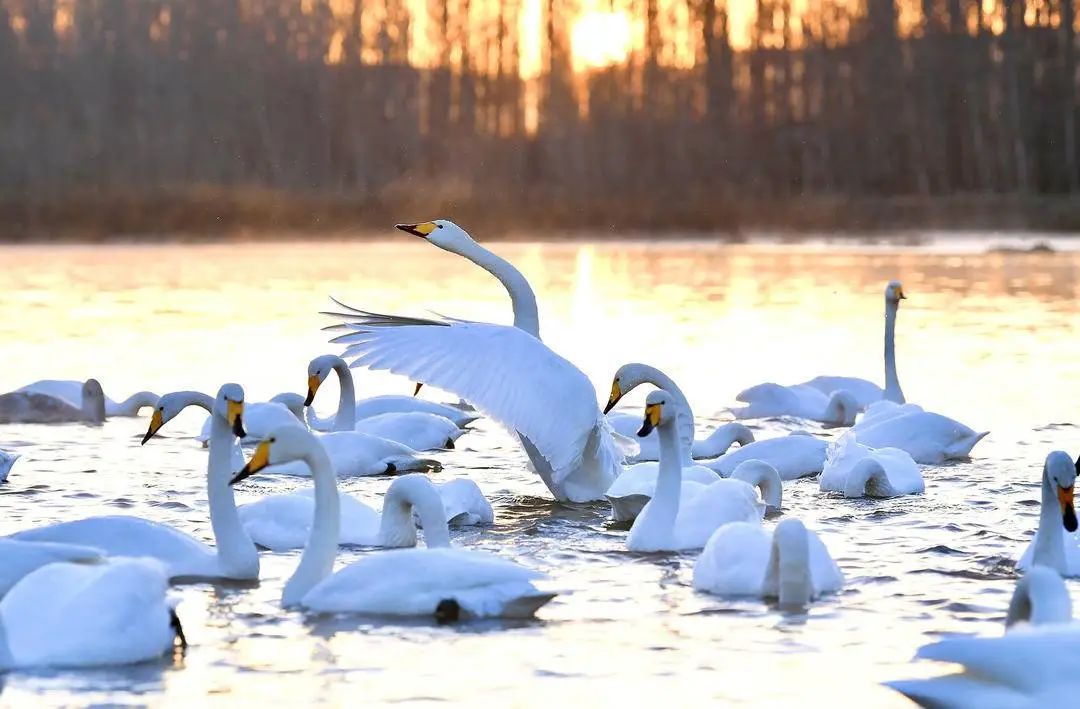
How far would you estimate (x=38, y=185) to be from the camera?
134 feet

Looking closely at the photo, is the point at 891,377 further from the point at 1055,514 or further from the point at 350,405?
the point at 1055,514

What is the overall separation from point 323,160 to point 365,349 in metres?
42.6

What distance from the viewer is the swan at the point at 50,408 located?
39.1 feet

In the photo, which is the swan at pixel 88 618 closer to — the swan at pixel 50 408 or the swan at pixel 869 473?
the swan at pixel 869 473

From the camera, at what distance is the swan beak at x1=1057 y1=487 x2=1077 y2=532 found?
661cm

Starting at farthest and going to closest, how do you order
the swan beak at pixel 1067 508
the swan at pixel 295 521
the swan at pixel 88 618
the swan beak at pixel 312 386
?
the swan beak at pixel 312 386 < the swan at pixel 295 521 < the swan beak at pixel 1067 508 < the swan at pixel 88 618

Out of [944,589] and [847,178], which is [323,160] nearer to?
[847,178]

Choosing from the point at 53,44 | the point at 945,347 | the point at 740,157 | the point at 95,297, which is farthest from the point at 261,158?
the point at 945,347

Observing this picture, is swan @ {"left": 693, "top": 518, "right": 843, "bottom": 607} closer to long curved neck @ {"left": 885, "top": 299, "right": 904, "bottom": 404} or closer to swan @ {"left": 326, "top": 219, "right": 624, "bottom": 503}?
swan @ {"left": 326, "top": 219, "right": 624, "bottom": 503}

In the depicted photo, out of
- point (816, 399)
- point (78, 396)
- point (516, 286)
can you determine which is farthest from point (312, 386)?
point (816, 399)

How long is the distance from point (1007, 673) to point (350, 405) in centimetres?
647

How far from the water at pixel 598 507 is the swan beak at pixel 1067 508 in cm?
36

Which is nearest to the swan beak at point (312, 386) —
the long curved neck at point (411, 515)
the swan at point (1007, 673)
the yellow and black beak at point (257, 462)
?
the long curved neck at point (411, 515)

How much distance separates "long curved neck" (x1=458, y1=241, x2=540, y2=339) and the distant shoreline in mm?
25915
